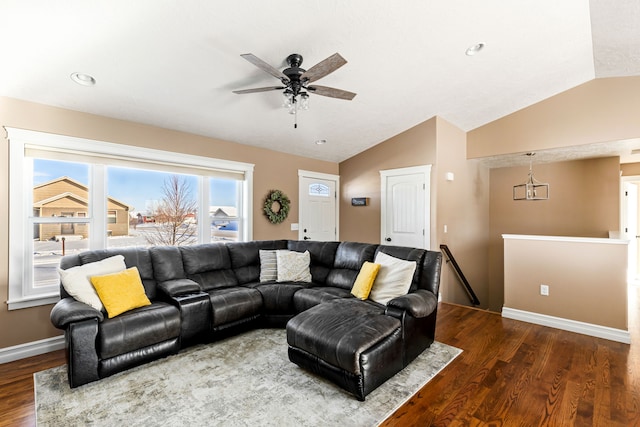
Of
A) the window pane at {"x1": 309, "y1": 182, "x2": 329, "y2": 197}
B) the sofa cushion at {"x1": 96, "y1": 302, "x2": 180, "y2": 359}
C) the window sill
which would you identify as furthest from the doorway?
the window sill

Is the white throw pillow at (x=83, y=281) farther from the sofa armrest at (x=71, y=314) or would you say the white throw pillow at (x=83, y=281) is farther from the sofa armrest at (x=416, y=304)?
the sofa armrest at (x=416, y=304)

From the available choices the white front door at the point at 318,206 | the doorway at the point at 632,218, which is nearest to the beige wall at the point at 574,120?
the doorway at the point at 632,218

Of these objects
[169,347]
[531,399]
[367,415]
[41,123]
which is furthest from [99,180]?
[531,399]

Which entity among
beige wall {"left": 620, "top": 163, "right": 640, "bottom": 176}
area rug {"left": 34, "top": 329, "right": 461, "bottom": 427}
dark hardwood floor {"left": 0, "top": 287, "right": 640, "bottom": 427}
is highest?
beige wall {"left": 620, "top": 163, "right": 640, "bottom": 176}

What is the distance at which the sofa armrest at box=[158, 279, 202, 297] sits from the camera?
303 centimetres

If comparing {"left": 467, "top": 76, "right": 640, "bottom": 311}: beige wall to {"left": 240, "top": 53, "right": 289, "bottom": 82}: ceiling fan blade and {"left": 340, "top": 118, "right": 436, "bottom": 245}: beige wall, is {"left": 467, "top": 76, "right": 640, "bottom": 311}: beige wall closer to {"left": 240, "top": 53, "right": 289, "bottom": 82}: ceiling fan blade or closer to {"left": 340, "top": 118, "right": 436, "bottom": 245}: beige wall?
{"left": 340, "top": 118, "right": 436, "bottom": 245}: beige wall

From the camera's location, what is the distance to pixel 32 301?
9.53ft

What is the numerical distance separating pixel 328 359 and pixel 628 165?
6964mm

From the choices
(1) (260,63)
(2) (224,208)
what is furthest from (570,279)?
(2) (224,208)

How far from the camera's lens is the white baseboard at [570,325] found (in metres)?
3.21

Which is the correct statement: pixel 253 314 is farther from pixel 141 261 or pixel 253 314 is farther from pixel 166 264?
pixel 141 261

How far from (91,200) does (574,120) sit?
20.9 ft

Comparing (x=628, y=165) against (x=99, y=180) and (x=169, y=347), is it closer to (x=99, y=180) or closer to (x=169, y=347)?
(x=169, y=347)

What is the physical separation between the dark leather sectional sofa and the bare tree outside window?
0.53 meters
